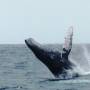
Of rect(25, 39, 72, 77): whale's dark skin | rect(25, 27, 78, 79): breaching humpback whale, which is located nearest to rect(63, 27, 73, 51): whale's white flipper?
rect(25, 27, 78, 79): breaching humpback whale

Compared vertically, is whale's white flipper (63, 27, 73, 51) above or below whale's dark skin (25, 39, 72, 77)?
above

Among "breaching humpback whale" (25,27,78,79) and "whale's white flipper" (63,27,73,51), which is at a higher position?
"whale's white flipper" (63,27,73,51)

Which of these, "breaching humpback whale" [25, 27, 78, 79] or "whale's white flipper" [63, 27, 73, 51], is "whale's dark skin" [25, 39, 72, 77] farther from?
"whale's white flipper" [63, 27, 73, 51]

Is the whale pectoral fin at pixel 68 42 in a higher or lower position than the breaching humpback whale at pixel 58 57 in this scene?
higher

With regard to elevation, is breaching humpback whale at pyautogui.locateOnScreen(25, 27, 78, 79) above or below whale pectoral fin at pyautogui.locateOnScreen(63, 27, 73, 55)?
below

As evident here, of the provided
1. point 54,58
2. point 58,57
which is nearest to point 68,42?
point 58,57

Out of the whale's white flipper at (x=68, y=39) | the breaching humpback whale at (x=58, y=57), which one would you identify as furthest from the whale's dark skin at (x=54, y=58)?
the whale's white flipper at (x=68, y=39)

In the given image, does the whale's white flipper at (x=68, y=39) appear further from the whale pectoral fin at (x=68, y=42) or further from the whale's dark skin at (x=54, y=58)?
the whale's dark skin at (x=54, y=58)

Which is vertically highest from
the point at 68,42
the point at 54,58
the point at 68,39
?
the point at 68,39

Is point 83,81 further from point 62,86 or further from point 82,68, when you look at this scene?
point 82,68

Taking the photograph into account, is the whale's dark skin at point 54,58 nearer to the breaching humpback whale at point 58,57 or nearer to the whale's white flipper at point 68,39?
the breaching humpback whale at point 58,57

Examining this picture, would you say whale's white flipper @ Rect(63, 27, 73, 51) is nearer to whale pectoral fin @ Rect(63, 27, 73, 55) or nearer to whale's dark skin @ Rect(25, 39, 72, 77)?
whale pectoral fin @ Rect(63, 27, 73, 55)

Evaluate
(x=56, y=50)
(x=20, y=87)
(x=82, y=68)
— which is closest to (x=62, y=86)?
(x=20, y=87)

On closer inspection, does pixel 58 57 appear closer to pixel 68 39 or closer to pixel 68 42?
pixel 68 42
